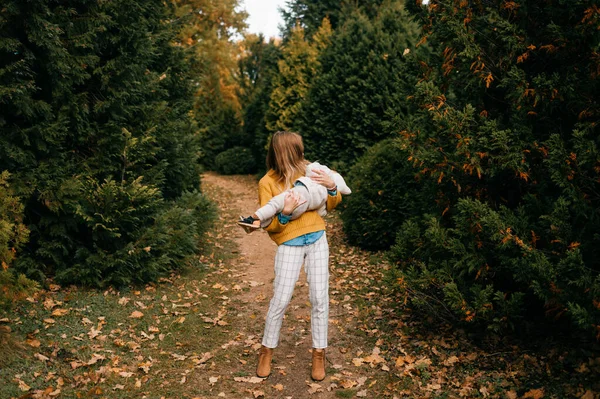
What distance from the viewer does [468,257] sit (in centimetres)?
462

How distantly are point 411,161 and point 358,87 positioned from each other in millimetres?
8403

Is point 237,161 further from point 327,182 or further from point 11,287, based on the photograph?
point 327,182

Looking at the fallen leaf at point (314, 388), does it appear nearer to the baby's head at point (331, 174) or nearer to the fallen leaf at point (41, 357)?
the baby's head at point (331, 174)

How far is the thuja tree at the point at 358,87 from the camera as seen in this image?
1305 cm

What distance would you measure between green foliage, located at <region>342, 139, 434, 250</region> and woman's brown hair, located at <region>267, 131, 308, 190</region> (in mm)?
3951

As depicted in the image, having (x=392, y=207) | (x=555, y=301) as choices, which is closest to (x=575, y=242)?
(x=555, y=301)

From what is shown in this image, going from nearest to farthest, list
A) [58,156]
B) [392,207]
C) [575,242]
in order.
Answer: [575,242] < [58,156] < [392,207]

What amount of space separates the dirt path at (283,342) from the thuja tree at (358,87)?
5.07 m

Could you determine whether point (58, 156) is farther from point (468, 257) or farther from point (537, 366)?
point (537, 366)

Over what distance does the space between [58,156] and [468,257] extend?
5.06m

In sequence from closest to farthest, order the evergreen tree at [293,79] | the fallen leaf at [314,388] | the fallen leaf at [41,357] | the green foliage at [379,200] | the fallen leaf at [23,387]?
the fallen leaf at [23,387], the fallen leaf at [314,388], the fallen leaf at [41,357], the green foliage at [379,200], the evergreen tree at [293,79]

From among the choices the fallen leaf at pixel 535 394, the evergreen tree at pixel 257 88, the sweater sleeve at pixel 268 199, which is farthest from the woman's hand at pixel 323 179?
the evergreen tree at pixel 257 88

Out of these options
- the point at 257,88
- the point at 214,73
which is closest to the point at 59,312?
the point at 257,88

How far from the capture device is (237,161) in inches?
891
